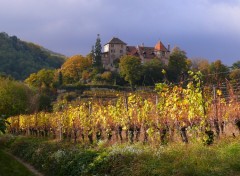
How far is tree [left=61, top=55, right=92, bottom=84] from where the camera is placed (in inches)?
3059

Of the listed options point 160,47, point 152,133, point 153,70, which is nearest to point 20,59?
point 160,47

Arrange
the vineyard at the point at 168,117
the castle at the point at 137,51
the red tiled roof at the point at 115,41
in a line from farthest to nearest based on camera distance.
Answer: the red tiled roof at the point at 115,41 < the castle at the point at 137,51 < the vineyard at the point at 168,117

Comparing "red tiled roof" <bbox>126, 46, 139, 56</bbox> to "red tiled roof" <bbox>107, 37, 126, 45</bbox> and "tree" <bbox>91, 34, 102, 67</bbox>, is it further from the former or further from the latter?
"tree" <bbox>91, 34, 102, 67</bbox>

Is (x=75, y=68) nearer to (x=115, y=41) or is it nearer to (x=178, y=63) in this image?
(x=115, y=41)

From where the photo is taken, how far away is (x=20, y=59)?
331ft

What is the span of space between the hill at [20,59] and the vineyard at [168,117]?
69.7m

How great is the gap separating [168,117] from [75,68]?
68.7 meters

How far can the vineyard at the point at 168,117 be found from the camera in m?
10.4

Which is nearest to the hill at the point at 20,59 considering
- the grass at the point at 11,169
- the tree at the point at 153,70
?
the tree at the point at 153,70

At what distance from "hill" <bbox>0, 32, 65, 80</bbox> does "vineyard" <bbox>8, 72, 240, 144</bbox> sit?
69.7 m

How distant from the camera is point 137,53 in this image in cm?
8756

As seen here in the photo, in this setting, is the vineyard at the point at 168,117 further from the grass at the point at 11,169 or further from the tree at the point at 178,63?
the tree at the point at 178,63

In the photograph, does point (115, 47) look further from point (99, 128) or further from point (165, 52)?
point (99, 128)

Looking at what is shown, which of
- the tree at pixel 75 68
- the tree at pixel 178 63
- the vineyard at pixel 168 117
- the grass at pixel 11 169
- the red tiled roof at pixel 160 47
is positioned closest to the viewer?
the vineyard at pixel 168 117
